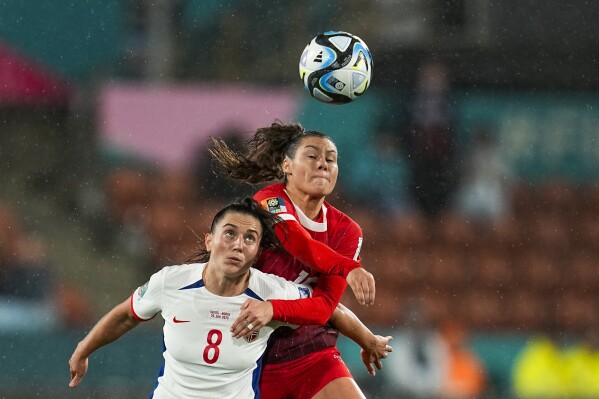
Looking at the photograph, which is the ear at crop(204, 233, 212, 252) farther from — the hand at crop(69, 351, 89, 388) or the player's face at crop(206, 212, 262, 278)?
the hand at crop(69, 351, 89, 388)

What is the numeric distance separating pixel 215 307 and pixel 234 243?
0.24m

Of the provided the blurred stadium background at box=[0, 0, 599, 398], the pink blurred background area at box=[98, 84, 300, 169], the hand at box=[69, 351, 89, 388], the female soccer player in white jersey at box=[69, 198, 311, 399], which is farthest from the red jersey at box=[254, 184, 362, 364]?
the pink blurred background area at box=[98, 84, 300, 169]

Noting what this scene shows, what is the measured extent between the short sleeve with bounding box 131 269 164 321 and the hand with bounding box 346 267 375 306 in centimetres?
68

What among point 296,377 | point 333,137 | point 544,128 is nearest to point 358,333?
point 296,377

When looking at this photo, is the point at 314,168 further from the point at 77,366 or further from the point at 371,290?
the point at 77,366

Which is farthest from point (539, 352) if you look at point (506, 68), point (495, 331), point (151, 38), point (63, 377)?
point (151, 38)

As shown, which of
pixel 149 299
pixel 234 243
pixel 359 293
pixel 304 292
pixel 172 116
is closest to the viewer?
pixel 359 293

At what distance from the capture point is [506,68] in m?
10.6

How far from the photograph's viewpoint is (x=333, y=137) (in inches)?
397

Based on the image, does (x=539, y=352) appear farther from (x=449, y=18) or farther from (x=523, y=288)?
(x=449, y=18)

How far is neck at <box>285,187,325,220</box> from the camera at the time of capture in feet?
13.5

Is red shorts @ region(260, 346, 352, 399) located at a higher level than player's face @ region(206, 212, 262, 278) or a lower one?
lower

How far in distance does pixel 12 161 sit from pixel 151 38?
68.0 inches

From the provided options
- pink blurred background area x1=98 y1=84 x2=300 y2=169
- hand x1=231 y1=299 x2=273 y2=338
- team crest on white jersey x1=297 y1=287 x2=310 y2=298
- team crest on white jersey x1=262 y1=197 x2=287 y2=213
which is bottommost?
hand x1=231 y1=299 x2=273 y2=338
